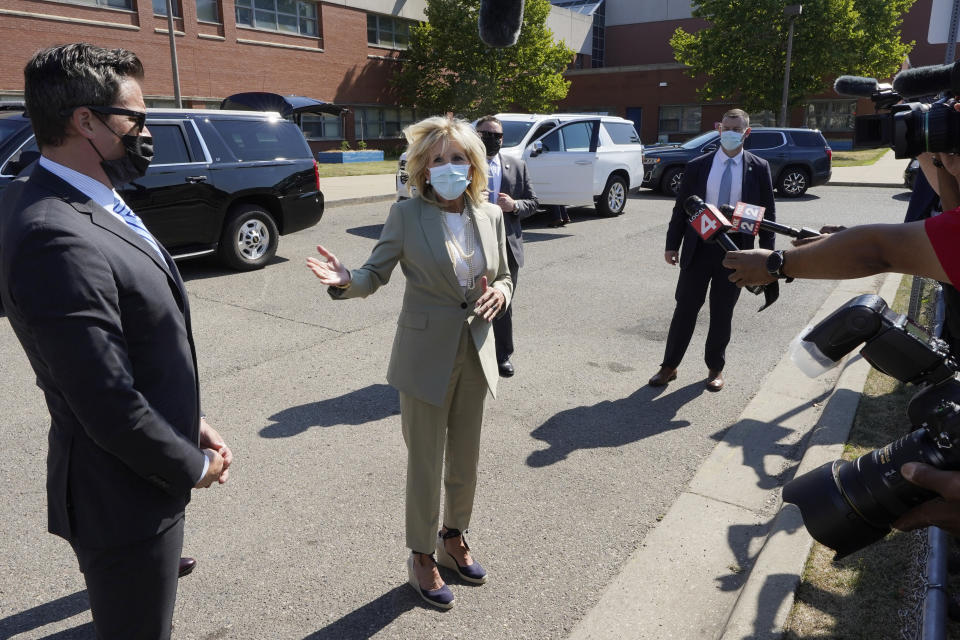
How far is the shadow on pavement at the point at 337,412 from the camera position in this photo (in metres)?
4.54

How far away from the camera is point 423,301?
2.87m

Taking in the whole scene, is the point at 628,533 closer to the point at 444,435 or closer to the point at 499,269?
the point at 444,435

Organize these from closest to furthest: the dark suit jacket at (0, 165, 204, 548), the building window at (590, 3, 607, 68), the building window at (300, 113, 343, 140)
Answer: the dark suit jacket at (0, 165, 204, 548), the building window at (300, 113, 343, 140), the building window at (590, 3, 607, 68)

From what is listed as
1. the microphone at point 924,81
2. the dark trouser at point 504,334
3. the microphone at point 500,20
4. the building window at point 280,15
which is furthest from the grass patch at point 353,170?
the microphone at point 924,81

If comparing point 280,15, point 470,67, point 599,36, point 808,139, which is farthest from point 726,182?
point 599,36

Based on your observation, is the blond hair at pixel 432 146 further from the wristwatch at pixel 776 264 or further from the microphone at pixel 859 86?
the microphone at pixel 859 86

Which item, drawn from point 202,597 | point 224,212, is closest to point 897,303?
point 202,597

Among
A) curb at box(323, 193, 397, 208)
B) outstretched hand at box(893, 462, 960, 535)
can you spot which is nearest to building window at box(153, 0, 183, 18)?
curb at box(323, 193, 397, 208)

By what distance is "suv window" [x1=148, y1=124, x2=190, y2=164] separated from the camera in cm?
802

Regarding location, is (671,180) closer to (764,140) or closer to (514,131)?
(764,140)

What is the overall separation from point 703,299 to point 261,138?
6449 mm

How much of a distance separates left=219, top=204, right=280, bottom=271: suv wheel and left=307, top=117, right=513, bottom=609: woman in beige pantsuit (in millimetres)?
6300

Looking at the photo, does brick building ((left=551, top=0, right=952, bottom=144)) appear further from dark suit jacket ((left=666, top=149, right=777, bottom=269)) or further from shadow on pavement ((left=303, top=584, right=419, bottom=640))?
shadow on pavement ((left=303, top=584, right=419, bottom=640))

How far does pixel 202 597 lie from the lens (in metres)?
2.92
